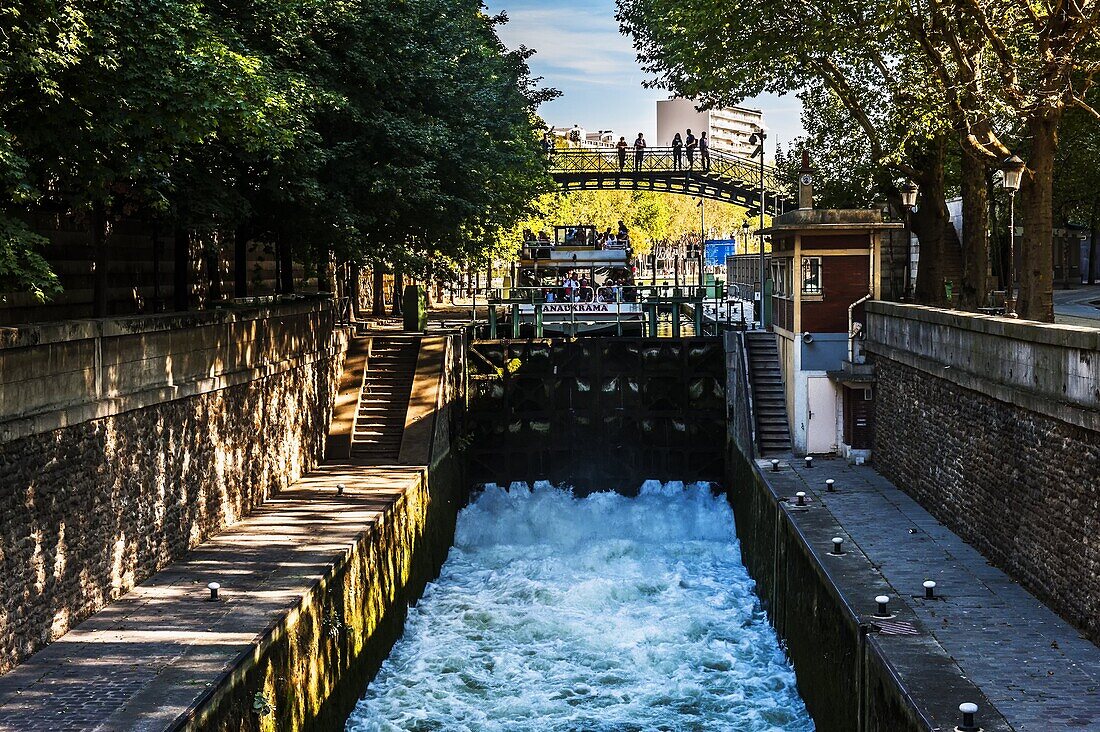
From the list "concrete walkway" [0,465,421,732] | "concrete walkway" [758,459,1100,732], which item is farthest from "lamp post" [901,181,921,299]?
"concrete walkway" [0,465,421,732]

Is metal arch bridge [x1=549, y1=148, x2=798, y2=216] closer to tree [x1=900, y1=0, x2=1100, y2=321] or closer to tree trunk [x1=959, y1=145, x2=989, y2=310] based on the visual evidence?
tree trunk [x1=959, y1=145, x2=989, y2=310]

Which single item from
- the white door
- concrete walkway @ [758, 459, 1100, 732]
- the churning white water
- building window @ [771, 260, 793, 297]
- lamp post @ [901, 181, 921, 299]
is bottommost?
the churning white water

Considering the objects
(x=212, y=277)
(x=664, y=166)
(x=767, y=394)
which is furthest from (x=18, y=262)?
(x=664, y=166)

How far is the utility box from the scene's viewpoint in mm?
33594

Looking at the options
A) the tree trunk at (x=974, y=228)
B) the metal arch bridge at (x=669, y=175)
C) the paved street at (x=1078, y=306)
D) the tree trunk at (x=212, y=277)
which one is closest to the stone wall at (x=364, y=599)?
the tree trunk at (x=212, y=277)

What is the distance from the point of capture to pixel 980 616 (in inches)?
567

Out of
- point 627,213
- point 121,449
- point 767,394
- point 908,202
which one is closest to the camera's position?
point 121,449

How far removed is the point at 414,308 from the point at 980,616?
2157cm

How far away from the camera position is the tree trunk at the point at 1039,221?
19.7m

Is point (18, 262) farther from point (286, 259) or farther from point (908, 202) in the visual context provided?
point (908, 202)

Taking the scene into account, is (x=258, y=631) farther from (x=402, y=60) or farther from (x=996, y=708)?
(x=402, y=60)

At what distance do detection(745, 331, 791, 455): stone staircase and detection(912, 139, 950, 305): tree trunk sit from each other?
366cm

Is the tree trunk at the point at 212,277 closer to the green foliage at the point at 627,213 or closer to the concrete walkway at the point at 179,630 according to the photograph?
the concrete walkway at the point at 179,630

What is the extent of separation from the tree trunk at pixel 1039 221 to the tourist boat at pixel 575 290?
565 inches
